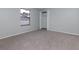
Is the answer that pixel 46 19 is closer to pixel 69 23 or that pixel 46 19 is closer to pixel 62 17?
pixel 62 17

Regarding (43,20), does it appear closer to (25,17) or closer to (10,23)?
(25,17)

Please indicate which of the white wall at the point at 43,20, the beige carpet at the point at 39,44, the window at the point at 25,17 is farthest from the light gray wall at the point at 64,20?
the window at the point at 25,17

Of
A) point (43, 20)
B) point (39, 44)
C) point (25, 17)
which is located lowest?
point (39, 44)

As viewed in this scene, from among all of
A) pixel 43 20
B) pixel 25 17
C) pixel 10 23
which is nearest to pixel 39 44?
pixel 10 23

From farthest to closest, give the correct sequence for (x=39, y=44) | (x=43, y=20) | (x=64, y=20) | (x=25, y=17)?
(x=43, y=20), (x=25, y=17), (x=64, y=20), (x=39, y=44)

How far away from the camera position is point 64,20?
6.64 metres

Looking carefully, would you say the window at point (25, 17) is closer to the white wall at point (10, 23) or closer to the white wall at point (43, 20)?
the white wall at point (10, 23)

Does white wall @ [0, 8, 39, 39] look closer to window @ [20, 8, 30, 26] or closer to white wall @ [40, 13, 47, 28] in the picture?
window @ [20, 8, 30, 26]

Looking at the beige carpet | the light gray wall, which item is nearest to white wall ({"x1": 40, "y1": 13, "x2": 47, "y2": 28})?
the light gray wall

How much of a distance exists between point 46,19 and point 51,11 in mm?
1111

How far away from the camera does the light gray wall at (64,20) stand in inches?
233

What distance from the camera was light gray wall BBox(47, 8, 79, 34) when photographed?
5915mm
